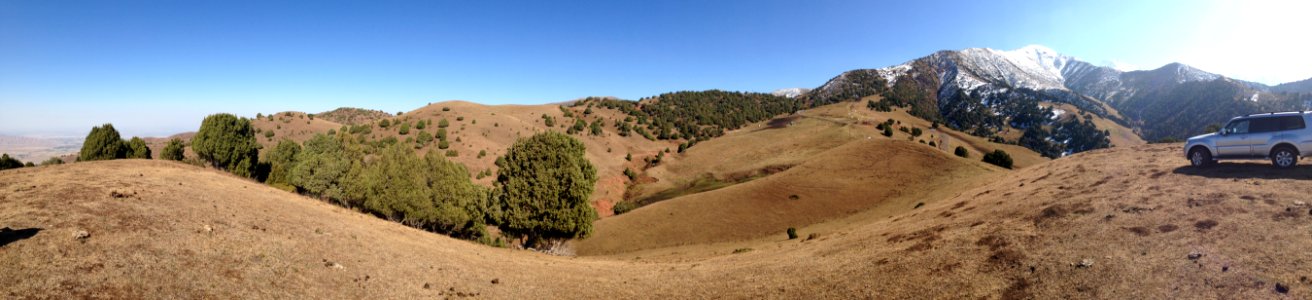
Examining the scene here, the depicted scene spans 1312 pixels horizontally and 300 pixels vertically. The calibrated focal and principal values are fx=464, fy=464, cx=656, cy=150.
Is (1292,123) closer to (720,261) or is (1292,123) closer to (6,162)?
(720,261)

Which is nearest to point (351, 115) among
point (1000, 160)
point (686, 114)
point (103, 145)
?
point (686, 114)

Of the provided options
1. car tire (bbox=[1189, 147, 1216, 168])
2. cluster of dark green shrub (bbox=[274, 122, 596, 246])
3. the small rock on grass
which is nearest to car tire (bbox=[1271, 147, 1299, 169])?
car tire (bbox=[1189, 147, 1216, 168])

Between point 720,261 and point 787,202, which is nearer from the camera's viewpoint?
point 720,261

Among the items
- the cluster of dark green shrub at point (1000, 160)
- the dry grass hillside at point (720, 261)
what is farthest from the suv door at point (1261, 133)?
the cluster of dark green shrub at point (1000, 160)

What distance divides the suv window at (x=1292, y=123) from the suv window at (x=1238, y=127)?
105cm

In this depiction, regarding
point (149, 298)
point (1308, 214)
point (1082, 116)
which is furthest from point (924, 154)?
point (1082, 116)

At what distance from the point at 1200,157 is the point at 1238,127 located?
2.16 m

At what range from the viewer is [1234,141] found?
20.1m

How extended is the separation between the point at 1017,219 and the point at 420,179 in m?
35.0

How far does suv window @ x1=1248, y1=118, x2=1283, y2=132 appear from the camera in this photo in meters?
19.0

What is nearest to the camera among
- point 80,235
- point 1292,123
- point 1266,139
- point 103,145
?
point 80,235

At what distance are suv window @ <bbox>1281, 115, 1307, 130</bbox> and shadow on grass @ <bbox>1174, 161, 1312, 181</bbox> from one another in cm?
173

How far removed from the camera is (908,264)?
646 inches

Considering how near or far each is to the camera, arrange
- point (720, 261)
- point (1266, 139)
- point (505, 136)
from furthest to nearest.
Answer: point (505, 136)
point (720, 261)
point (1266, 139)
